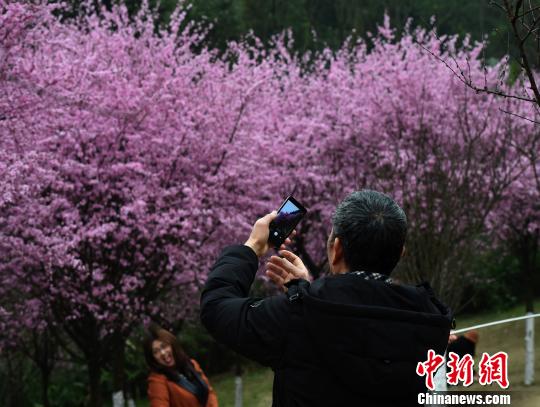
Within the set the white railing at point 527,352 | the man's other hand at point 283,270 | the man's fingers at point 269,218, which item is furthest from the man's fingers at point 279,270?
the white railing at point 527,352

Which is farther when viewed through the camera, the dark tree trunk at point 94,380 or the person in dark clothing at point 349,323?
the dark tree trunk at point 94,380

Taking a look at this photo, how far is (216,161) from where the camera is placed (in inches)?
402

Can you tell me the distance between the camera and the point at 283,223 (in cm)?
215

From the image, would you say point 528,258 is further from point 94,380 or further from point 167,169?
point 94,380

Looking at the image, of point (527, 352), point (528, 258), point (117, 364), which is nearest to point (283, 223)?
point (527, 352)

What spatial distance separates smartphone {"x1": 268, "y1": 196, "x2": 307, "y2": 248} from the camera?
6.98 ft

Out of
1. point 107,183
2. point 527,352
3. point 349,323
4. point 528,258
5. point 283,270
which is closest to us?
point 349,323

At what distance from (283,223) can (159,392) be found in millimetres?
2364

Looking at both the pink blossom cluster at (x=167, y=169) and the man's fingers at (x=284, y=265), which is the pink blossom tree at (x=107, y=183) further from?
the man's fingers at (x=284, y=265)

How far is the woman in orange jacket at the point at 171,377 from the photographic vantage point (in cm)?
420

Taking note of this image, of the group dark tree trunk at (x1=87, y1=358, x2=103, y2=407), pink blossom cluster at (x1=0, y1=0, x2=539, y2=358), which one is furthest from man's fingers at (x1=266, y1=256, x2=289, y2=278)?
dark tree trunk at (x1=87, y1=358, x2=103, y2=407)

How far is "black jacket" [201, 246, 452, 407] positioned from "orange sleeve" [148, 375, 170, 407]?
8.02ft

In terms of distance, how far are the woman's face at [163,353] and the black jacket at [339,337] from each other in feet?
8.38

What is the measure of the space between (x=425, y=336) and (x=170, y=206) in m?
7.65
